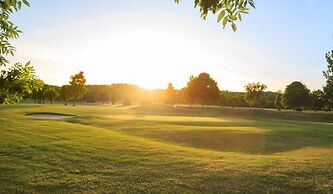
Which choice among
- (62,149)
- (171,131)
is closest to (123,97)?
(171,131)

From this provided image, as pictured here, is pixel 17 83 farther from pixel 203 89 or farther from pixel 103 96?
pixel 103 96

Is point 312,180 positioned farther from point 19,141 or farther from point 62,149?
point 19,141

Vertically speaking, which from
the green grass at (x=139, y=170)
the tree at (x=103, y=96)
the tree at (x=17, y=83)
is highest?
the tree at (x=103, y=96)

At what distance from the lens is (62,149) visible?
16891mm

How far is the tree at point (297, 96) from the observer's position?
3054 inches

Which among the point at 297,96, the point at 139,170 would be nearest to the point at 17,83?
the point at 139,170

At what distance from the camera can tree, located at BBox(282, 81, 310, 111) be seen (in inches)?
3054

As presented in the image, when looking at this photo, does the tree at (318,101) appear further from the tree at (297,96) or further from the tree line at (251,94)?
the tree at (297,96)

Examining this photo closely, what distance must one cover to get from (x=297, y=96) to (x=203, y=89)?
2569 cm

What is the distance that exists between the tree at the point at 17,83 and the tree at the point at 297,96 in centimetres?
7790

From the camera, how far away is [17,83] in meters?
8.78

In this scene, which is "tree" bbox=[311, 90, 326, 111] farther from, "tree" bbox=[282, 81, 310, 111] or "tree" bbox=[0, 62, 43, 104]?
"tree" bbox=[0, 62, 43, 104]

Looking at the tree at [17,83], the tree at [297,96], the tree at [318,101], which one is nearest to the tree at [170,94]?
the tree at [318,101]

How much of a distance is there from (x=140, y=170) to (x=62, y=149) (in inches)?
242
